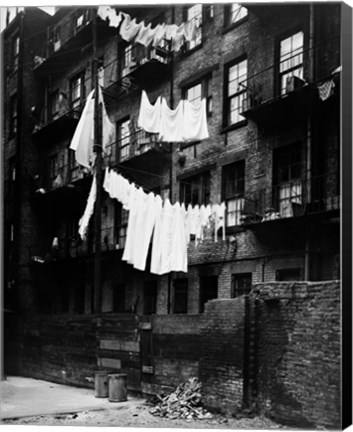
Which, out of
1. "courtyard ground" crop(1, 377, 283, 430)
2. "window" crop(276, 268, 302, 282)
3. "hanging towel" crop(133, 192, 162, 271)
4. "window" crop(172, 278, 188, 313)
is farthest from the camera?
"hanging towel" crop(133, 192, 162, 271)

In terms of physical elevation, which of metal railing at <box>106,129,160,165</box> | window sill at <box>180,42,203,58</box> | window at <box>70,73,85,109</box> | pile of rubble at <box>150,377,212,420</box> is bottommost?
pile of rubble at <box>150,377,212,420</box>

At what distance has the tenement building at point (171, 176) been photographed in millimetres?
10359

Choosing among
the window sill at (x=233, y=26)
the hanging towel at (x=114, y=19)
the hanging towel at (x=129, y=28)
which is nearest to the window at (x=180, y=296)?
the window sill at (x=233, y=26)

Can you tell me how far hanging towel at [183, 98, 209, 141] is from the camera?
11539 mm

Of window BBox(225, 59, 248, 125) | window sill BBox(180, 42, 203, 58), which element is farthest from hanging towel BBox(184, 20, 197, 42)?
window BBox(225, 59, 248, 125)

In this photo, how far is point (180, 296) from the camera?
39.3 ft

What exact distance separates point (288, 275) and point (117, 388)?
4.04m

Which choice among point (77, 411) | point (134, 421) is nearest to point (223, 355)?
point (134, 421)

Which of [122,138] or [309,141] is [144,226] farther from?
[309,141]

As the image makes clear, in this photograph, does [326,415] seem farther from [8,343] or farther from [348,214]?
[8,343]

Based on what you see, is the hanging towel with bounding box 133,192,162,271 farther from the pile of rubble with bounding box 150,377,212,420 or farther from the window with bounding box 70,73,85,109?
the window with bounding box 70,73,85,109

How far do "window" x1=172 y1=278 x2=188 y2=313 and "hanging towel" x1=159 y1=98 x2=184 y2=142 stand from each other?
250 cm

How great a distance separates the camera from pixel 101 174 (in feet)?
41.7

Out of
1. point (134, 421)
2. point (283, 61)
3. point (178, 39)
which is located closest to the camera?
point (283, 61)
